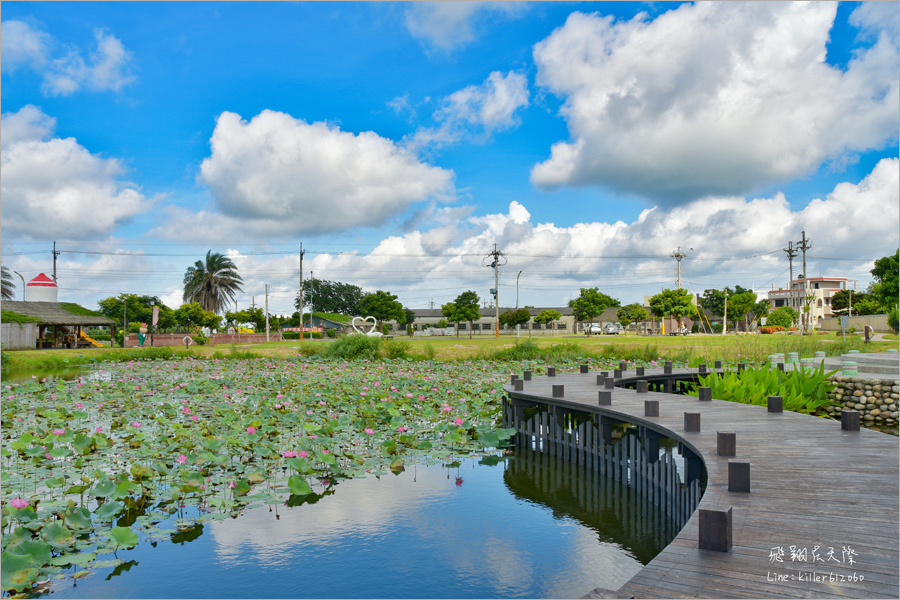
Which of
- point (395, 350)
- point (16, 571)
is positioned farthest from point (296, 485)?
point (395, 350)

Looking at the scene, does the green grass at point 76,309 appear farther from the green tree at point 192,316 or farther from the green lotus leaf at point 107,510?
the green lotus leaf at point 107,510

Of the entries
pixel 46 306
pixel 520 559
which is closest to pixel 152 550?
pixel 520 559

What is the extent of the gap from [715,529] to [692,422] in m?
3.80

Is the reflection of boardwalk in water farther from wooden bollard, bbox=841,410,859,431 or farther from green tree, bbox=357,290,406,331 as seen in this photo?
green tree, bbox=357,290,406,331

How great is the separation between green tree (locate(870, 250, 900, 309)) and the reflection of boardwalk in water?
2327 centimetres

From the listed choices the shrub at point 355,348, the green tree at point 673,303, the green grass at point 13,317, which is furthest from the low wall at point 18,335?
the green tree at point 673,303

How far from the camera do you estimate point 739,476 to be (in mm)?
4602

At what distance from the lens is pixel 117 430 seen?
9.58 m

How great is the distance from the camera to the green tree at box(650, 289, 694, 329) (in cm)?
5322

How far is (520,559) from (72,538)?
3.98 m

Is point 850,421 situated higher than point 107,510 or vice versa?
point 850,421

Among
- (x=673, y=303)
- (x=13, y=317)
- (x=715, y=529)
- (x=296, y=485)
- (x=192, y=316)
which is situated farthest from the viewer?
(x=673, y=303)

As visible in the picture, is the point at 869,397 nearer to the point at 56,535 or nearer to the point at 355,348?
the point at 56,535

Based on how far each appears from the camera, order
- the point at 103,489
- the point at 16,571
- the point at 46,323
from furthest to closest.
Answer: the point at 46,323 < the point at 103,489 < the point at 16,571
